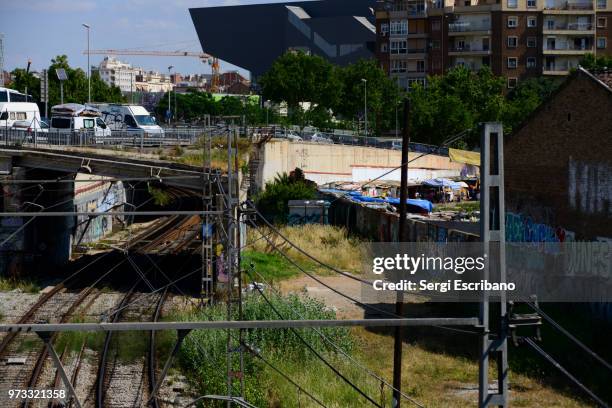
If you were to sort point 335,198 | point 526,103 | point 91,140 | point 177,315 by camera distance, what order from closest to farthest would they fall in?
1. point 177,315
2. point 91,140
3. point 335,198
4. point 526,103

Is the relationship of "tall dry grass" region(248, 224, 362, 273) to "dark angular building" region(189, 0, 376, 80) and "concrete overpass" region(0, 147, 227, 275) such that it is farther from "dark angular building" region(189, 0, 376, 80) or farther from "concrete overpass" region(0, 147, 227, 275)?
"dark angular building" region(189, 0, 376, 80)

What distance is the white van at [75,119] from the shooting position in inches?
1518

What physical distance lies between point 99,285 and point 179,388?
35.3 ft

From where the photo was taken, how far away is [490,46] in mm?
70875

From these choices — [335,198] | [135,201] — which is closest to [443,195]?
[335,198]

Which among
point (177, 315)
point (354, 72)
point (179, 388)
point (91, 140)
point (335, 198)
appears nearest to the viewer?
point (179, 388)

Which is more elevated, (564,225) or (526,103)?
(526,103)

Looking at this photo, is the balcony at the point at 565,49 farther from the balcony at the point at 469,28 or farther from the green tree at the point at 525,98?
the balcony at the point at 469,28

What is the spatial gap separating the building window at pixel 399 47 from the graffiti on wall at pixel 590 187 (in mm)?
56008

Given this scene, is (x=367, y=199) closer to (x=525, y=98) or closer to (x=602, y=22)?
(x=525, y=98)

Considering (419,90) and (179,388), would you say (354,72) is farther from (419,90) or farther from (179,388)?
(179,388)

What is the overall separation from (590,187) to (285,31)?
82435 millimetres

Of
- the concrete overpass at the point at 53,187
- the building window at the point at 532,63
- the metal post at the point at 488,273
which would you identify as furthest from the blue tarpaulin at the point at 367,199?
the building window at the point at 532,63

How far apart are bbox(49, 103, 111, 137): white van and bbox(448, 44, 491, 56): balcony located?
38922 mm
